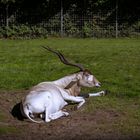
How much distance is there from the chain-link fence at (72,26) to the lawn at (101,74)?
11.2 meters

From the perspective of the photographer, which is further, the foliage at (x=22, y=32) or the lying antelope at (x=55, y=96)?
the foliage at (x=22, y=32)

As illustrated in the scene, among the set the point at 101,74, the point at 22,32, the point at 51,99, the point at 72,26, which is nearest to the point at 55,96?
the point at 51,99

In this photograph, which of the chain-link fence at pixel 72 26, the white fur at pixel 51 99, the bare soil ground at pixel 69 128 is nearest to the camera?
the bare soil ground at pixel 69 128

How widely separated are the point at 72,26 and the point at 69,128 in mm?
25348

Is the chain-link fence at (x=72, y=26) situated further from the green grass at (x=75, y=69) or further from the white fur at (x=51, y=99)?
the white fur at (x=51, y=99)

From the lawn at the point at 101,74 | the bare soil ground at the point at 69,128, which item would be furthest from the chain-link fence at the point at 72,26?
the bare soil ground at the point at 69,128

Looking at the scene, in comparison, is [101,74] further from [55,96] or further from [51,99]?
[51,99]

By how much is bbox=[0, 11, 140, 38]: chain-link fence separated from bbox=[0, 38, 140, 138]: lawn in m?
11.2

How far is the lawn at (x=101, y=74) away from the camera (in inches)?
432

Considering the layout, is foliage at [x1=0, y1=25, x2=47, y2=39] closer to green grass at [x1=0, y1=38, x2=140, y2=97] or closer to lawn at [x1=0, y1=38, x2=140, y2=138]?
lawn at [x1=0, y1=38, x2=140, y2=138]

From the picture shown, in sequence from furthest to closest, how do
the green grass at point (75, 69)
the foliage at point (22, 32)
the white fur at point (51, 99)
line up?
the foliage at point (22, 32) → the green grass at point (75, 69) → the white fur at point (51, 99)

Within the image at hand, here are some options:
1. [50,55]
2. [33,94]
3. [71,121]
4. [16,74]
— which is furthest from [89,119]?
[50,55]

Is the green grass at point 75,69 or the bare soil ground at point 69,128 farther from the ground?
the bare soil ground at point 69,128

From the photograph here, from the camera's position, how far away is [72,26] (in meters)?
34.9
